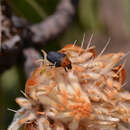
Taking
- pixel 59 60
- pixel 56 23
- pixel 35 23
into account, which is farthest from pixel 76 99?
pixel 35 23

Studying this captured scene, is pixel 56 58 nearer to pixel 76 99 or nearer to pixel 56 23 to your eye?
pixel 76 99

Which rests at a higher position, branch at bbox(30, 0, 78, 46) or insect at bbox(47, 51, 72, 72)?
branch at bbox(30, 0, 78, 46)

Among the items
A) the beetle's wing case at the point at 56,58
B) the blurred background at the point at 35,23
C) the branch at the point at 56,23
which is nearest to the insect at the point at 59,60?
the beetle's wing case at the point at 56,58

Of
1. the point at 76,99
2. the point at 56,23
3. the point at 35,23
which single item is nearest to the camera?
the point at 76,99

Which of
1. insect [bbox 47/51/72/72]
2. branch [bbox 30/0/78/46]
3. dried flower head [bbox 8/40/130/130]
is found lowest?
dried flower head [bbox 8/40/130/130]

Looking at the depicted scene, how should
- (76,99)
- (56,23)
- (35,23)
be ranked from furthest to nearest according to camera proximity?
(35,23) < (56,23) < (76,99)

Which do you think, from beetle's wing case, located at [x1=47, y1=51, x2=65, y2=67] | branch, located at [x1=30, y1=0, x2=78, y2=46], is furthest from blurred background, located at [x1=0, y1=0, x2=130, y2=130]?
beetle's wing case, located at [x1=47, y1=51, x2=65, y2=67]

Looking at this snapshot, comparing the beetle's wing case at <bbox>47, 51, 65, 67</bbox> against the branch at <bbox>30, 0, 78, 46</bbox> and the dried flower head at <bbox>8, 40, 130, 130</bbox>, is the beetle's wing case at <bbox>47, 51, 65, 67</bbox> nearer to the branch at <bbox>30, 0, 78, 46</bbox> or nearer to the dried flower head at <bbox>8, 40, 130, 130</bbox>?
the dried flower head at <bbox>8, 40, 130, 130</bbox>

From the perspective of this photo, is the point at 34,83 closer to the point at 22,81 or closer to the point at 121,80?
the point at 121,80

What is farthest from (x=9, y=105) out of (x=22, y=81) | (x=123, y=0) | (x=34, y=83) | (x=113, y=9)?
(x=113, y=9)
